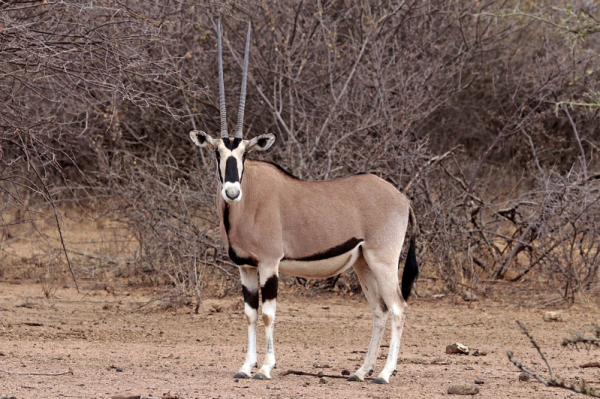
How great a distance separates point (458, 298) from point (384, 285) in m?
3.89

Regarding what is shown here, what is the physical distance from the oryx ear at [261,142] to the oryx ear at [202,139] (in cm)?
28

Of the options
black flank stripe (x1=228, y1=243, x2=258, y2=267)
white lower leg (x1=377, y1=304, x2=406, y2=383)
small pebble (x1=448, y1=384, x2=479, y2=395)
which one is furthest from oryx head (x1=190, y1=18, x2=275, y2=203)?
small pebble (x1=448, y1=384, x2=479, y2=395)

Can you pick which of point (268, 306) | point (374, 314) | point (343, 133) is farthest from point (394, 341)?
point (343, 133)

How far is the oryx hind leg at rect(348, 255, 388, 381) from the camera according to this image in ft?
23.2

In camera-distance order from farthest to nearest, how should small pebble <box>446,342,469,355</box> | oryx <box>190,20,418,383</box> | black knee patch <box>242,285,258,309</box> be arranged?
small pebble <box>446,342,469,355</box>
black knee patch <box>242,285,258,309</box>
oryx <box>190,20,418,383</box>

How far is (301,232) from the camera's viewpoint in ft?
23.3

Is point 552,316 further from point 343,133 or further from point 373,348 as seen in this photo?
point 373,348

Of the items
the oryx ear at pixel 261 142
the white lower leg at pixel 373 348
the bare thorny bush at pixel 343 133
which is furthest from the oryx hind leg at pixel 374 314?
the bare thorny bush at pixel 343 133

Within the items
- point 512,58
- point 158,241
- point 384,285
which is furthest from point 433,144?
point 384,285

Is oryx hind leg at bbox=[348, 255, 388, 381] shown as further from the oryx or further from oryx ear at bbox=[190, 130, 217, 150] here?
oryx ear at bbox=[190, 130, 217, 150]

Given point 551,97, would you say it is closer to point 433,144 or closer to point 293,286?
point 433,144

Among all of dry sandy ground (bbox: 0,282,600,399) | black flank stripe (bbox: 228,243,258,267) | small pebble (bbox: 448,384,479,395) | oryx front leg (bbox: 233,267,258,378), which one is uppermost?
black flank stripe (bbox: 228,243,258,267)

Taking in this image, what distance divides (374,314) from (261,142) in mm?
1613

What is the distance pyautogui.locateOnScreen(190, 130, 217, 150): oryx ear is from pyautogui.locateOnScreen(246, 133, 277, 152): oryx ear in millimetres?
276
